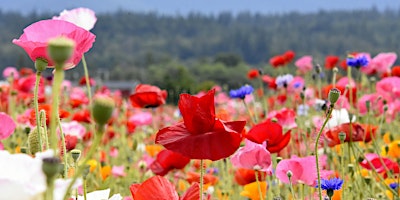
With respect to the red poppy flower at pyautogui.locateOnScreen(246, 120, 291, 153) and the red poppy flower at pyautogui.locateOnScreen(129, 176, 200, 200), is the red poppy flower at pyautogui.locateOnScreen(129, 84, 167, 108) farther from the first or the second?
the red poppy flower at pyautogui.locateOnScreen(129, 176, 200, 200)

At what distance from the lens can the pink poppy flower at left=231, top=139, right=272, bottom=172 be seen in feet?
2.62

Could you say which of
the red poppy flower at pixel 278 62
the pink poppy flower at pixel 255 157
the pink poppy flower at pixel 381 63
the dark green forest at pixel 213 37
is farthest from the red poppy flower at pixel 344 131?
the dark green forest at pixel 213 37

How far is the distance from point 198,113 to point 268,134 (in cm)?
33

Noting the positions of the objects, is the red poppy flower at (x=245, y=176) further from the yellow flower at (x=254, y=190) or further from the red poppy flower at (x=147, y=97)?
the red poppy flower at (x=147, y=97)

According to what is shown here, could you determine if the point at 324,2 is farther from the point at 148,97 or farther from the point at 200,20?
Result: the point at 148,97

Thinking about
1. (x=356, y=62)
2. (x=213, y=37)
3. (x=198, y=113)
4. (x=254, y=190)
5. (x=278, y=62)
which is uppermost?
(x=213, y=37)

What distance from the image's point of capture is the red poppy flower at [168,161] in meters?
1.12

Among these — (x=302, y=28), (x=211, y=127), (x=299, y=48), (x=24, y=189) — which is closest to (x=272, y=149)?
(x=211, y=127)

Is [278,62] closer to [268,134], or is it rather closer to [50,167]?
[268,134]

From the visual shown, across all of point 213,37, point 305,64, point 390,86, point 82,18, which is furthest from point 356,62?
point 213,37

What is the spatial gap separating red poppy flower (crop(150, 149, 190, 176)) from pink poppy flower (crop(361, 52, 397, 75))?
0.93 metres

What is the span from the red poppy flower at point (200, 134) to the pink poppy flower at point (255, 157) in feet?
A: 0.71

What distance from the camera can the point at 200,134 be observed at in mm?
567

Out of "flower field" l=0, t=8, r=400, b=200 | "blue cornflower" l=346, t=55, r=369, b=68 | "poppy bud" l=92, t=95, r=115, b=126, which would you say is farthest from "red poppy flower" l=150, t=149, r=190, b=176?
"poppy bud" l=92, t=95, r=115, b=126
